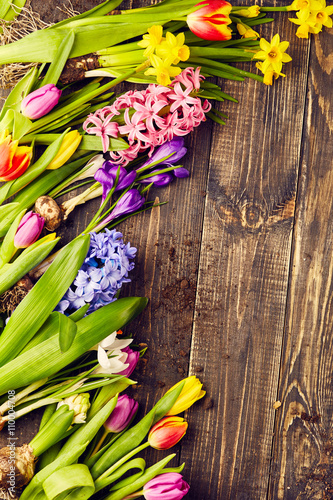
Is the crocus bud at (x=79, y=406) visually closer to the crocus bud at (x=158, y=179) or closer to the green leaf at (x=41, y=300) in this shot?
the green leaf at (x=41, y=300)

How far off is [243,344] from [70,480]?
53 cm

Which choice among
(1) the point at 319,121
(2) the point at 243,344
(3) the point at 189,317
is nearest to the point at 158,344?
(3) the point at 189,317

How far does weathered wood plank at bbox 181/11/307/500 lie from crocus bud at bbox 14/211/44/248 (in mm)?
439

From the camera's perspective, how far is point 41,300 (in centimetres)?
89

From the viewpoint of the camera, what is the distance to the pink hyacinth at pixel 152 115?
A: 37.4 inches

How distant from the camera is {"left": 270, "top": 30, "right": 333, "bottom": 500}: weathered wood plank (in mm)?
1034

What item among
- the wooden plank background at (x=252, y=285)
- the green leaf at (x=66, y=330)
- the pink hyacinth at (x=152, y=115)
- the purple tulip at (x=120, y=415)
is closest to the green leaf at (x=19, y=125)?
the pink hyacinth at (x=152, y=115)

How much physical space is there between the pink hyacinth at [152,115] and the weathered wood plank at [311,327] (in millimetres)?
343

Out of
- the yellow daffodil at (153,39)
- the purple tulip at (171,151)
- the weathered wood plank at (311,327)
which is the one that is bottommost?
the weathered wood plank at (311,327)

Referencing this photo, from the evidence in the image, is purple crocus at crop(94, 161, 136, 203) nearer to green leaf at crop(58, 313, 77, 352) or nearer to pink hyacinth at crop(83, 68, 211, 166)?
pink hyacinth at crop(83, 68, 211, 166)

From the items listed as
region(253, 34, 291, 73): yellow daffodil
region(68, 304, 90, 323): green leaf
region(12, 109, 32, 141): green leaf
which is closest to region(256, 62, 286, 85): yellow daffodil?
region(253, 34, 291, 73): yellow daffodil

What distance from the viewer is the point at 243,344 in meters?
1.05

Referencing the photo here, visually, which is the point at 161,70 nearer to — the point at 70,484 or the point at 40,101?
the point at 40,101

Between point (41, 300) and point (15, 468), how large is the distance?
0.39 m
